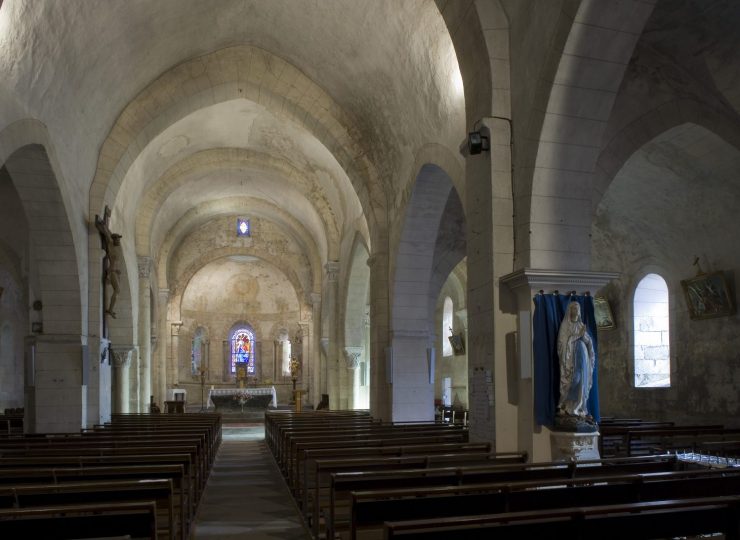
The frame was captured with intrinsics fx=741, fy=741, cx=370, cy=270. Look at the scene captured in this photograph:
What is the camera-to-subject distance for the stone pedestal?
810cm

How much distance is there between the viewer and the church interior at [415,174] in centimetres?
895

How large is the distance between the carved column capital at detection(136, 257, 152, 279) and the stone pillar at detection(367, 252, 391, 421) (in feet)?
31.7

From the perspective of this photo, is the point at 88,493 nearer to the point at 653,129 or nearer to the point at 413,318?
the point at 653,129

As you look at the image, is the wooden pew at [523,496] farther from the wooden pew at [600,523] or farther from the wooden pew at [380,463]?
the wooden pew at [380,463]

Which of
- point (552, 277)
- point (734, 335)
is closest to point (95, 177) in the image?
point (552, 277)

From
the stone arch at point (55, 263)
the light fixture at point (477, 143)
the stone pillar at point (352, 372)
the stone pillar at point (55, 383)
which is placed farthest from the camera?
the stone pillar at point (352, 372)

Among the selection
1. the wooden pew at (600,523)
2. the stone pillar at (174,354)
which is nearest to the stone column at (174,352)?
the stone pillar at (174,354)

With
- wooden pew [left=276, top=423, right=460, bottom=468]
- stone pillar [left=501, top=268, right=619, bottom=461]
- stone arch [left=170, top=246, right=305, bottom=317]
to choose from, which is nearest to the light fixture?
stone pillar [left=501, top=268, right=619, bottom=461]

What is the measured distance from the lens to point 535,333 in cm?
848

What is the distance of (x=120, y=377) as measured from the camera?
2147 centimetres

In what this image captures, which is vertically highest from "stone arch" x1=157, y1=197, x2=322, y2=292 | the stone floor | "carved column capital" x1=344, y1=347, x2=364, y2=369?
"stone arch" x1=157, y1=197, x2=322, y2=292

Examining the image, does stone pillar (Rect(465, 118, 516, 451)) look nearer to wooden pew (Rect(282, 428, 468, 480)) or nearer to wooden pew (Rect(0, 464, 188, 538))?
wooden pew (Rect(282, 428, 468, 480))

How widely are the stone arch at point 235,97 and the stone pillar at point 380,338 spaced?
1085 mm

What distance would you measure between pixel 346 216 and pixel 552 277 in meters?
15.8
